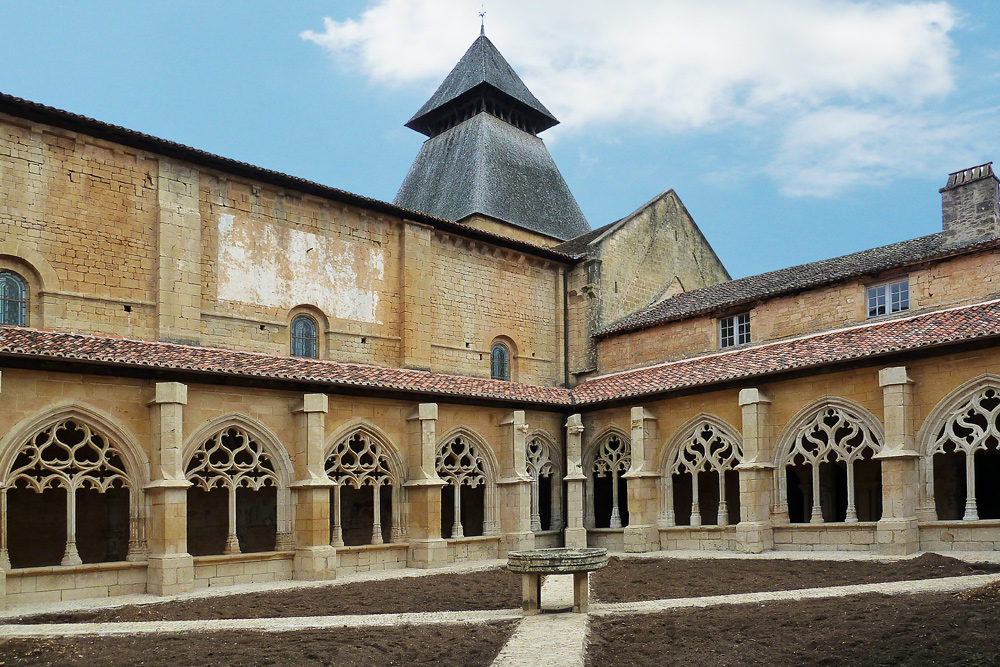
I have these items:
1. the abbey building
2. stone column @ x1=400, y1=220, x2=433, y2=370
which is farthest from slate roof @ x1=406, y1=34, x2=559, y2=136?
stone column @ x1=400, y1=220, x2=433, y2=370

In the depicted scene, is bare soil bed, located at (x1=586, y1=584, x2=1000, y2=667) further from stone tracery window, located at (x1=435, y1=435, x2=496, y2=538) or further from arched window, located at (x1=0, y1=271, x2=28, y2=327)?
arched window, located at (x1=0, y1=271, x2=28, y2=327)

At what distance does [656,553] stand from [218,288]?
10265 mm

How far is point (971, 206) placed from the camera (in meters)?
18.9

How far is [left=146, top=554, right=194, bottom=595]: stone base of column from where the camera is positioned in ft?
45.2

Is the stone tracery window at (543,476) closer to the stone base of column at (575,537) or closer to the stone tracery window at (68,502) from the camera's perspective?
the stone base of column at (575,537)

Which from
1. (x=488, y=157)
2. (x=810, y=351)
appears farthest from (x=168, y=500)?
(x=488, y=157)

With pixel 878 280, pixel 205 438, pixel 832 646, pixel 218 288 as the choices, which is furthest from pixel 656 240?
pixel 832 646

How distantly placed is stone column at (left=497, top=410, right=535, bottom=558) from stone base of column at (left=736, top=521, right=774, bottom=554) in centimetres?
455

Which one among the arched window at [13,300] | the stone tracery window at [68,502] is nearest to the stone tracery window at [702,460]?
the stone tracery window at [68,502]

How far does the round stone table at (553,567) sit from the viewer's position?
1056 centimetres

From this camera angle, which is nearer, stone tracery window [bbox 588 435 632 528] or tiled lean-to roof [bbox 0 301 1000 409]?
tiled lean-to roof [bbox 0 301 1000 409]

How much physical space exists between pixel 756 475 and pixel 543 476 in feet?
18.4

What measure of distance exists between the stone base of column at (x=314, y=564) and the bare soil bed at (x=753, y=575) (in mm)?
4641

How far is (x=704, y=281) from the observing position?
2822 centimetres
